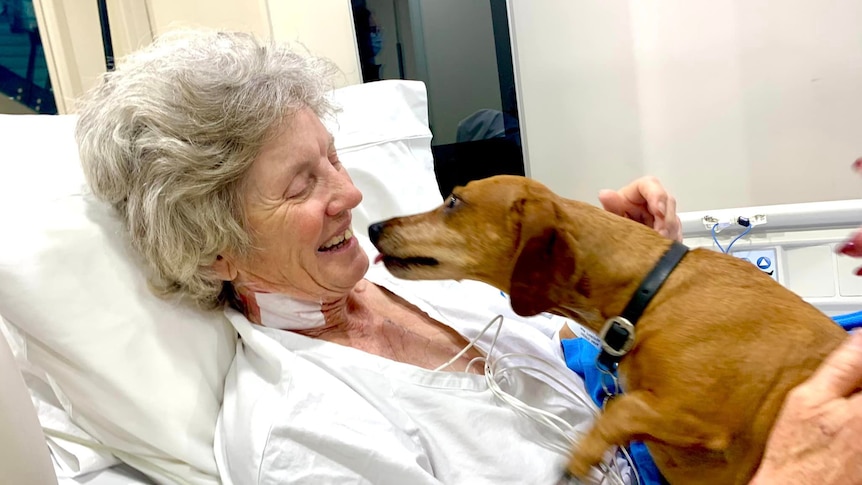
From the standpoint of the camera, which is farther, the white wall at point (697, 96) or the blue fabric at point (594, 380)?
the white wall at point (697, 96)

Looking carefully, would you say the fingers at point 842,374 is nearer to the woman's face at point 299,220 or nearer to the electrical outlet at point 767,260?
the woman's face at point 299,220

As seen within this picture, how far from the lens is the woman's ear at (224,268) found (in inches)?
42.4

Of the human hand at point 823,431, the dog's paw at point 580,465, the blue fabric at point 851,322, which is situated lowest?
the dog's paw at point 580,465

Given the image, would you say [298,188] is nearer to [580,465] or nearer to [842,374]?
[580,465]

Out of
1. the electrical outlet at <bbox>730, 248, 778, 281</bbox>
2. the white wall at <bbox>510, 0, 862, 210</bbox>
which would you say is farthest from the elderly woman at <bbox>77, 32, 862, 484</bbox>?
the white wall at <bbox>510, 0, 862, 210</bbox>

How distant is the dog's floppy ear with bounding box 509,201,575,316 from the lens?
95cm

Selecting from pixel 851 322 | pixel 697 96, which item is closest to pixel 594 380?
pixel 851 322

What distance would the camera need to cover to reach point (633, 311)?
94 centimetres

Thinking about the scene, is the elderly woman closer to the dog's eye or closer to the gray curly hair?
the gray curly hair

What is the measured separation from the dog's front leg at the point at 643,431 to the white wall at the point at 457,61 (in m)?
1.13

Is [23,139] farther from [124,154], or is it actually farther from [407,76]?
[407,76]

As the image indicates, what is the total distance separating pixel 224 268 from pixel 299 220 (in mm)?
166

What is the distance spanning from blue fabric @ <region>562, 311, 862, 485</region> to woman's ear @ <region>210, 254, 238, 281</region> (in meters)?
0.65

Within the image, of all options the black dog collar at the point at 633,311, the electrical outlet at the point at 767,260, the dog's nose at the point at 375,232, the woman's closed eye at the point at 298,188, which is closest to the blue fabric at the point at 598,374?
the black dog collar at the point at 633,311
